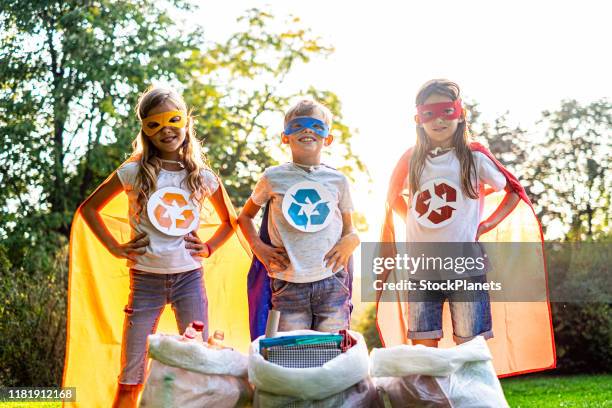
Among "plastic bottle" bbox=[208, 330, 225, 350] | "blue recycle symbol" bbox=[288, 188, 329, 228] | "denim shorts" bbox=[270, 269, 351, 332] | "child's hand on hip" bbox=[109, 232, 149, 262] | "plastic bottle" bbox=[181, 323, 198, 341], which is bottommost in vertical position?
"plastic bottle" bbox=[208, 330, 225, 350]

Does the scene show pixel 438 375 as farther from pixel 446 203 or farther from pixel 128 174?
pixel 128 174

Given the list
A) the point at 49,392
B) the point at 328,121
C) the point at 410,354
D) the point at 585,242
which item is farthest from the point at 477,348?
the point at 585,242

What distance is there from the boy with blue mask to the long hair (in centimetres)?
38

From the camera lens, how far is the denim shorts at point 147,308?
4137 mm

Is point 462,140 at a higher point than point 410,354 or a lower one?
higher

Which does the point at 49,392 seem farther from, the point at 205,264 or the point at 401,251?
the point at 401,251

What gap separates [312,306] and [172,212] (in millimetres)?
925

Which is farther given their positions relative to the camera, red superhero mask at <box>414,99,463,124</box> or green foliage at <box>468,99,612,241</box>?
green foliage at <box>468,99,612,241</box>

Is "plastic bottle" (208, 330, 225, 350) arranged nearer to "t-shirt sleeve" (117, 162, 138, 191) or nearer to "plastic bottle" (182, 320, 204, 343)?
"plastic bottle" (182, 320, 204, 343)

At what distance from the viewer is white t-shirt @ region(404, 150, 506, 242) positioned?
13.4 feet

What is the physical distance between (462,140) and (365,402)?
1628 mm

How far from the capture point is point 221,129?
17.0 metres

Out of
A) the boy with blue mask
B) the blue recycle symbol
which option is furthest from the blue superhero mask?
the blue recycle symbol

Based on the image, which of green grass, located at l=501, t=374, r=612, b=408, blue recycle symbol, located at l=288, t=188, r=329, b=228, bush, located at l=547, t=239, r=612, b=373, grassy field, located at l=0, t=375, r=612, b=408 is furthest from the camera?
bush, located at l=547, t=239, r=612, b=373
